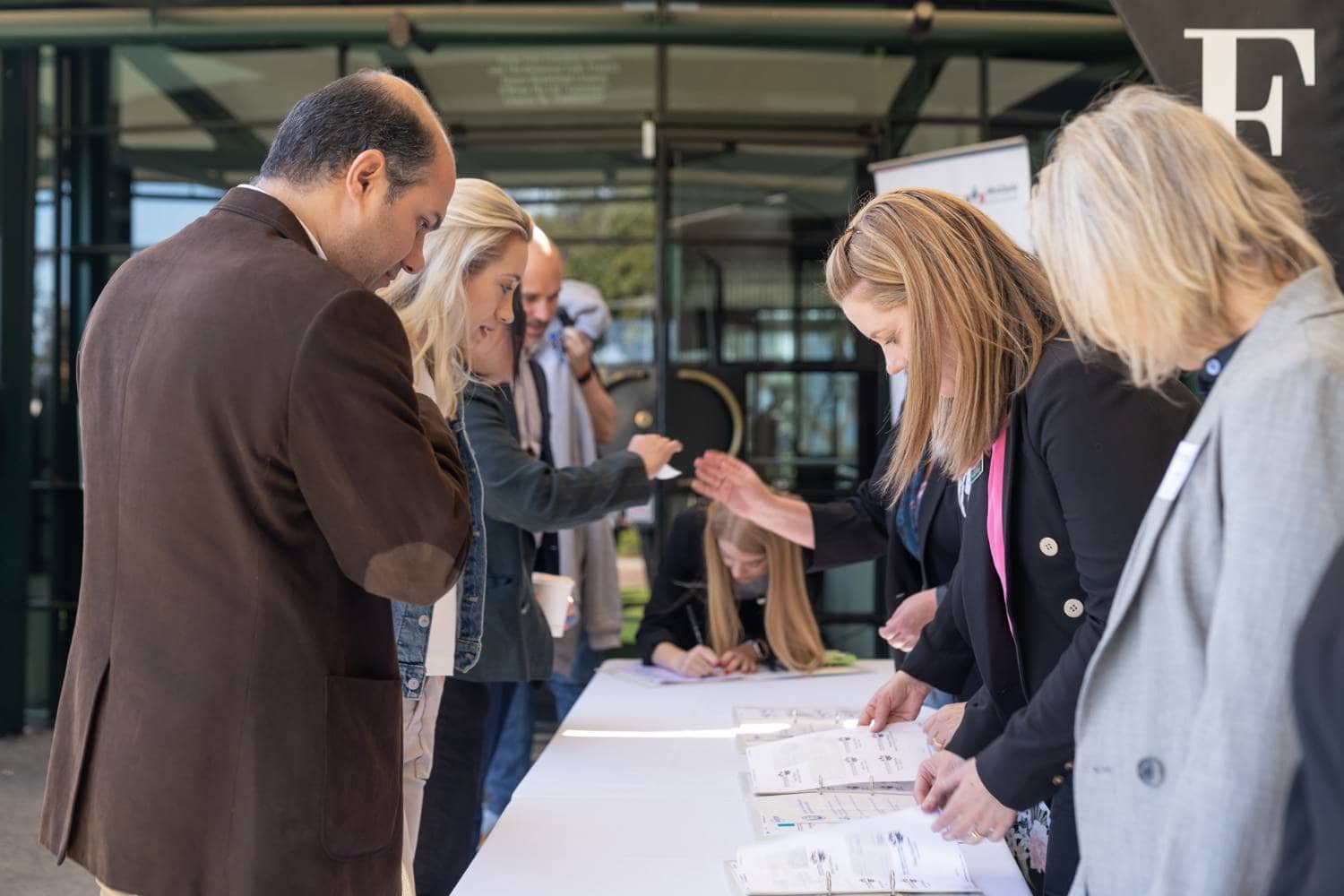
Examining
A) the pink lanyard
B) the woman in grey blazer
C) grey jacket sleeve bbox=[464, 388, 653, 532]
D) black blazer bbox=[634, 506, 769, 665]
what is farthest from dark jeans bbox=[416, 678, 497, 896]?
the woman in grey blazer

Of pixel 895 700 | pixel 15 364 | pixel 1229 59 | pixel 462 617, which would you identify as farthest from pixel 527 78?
pixel 1229 59

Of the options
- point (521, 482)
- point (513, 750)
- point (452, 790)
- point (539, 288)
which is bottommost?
point (513, 750)

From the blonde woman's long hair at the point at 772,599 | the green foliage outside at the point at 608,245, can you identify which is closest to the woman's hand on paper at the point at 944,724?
the blonde woman's long hair at the point at 772,599

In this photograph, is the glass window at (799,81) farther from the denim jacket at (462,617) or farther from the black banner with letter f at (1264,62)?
the black banner with letter f at (1264,62)

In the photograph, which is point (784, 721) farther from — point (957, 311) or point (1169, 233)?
point (1169, 233)

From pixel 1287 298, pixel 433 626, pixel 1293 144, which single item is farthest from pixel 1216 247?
pixel 433 626

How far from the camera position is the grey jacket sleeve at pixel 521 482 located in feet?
8.83

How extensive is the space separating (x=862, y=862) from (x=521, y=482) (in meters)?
1.30

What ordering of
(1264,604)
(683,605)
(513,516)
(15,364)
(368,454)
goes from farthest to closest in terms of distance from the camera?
1. (15,364)
2. (683,605)
3. (513,516)
4. (368,454)
5. (1264,604)

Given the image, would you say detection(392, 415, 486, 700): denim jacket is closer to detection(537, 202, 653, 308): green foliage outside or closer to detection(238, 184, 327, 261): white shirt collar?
detection(238, 184, 327, 261): white shirt collar

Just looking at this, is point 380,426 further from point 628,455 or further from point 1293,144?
point 628,455

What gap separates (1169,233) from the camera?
1.09 meters

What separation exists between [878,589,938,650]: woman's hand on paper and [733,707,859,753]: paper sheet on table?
19 centimetres

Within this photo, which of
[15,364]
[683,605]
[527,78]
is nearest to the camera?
[683,605]
